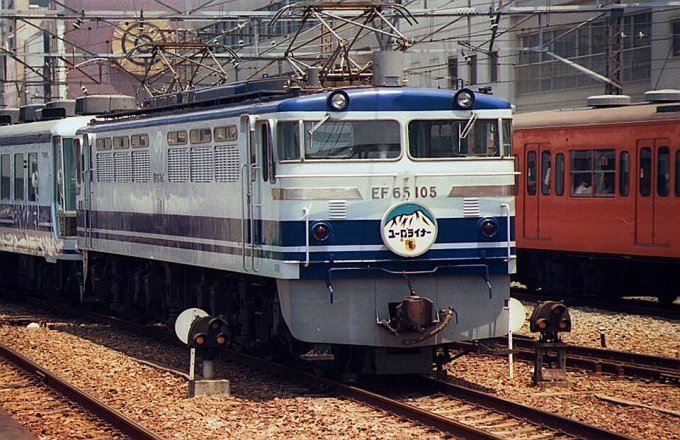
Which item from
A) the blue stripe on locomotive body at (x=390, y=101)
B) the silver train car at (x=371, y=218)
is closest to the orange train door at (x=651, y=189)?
the silver train car at (x=371, y=218)

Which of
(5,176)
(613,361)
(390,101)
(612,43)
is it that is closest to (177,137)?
(390,101)

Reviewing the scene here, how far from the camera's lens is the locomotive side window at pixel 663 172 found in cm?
2139

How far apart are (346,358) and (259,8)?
137 feet

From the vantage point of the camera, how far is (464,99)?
13.9 meters

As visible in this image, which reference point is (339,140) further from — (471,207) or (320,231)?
(471,207)

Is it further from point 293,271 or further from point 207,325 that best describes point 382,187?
point 207,325

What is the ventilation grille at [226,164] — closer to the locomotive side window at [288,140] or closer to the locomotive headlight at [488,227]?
the locomotive side window at [288,140]

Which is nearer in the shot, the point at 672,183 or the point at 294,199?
the point at 294,199

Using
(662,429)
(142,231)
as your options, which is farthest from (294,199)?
(142,231)

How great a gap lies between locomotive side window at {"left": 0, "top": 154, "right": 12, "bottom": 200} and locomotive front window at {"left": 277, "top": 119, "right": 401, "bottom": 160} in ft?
44.3

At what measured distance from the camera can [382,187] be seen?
1351 centimetres

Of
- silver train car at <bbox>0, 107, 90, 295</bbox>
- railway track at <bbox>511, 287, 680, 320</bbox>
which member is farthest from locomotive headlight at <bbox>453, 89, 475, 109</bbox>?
silver train car at <bbox>0, 107, 90, 295</bbox>

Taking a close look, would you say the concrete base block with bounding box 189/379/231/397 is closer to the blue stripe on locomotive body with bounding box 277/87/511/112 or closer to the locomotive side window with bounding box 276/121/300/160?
the locomotive side window with bounding box 276/121/300/160

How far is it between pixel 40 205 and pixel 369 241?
11767 millimetres
